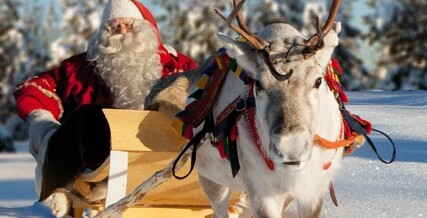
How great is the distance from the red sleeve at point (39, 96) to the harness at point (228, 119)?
4.21 ft

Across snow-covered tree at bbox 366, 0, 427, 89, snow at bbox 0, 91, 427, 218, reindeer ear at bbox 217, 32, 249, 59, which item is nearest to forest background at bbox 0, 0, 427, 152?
snow-covered tree at bbox 366, 0, 427, 89

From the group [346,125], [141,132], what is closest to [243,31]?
[346,125]

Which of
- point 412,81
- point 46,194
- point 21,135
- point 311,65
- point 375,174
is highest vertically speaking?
point 311,65

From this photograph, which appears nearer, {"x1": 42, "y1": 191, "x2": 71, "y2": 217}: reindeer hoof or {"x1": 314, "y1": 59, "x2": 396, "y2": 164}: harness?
{"x1": 314, "y1": 59, "x2": 396, "y2": 164}: harness

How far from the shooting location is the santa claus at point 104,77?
16.4ft

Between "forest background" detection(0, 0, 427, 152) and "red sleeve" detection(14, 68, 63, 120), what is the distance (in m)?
16.5

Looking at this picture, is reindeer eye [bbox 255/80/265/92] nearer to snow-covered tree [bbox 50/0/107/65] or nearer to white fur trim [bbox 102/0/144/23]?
white fur trim [bbox 102/0/144/23]

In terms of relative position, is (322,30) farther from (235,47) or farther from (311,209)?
(311,209)

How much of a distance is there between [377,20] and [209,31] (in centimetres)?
475

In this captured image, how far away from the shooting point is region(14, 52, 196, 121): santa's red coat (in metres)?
5.20

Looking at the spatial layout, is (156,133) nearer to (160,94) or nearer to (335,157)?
(160,94)

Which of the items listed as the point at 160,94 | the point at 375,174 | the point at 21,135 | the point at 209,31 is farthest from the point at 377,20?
the point at 160,94

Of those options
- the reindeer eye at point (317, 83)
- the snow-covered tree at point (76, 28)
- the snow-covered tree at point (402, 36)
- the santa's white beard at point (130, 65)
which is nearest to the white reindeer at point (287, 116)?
the reindeer eye at point (317, 83)

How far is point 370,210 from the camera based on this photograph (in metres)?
5.07
